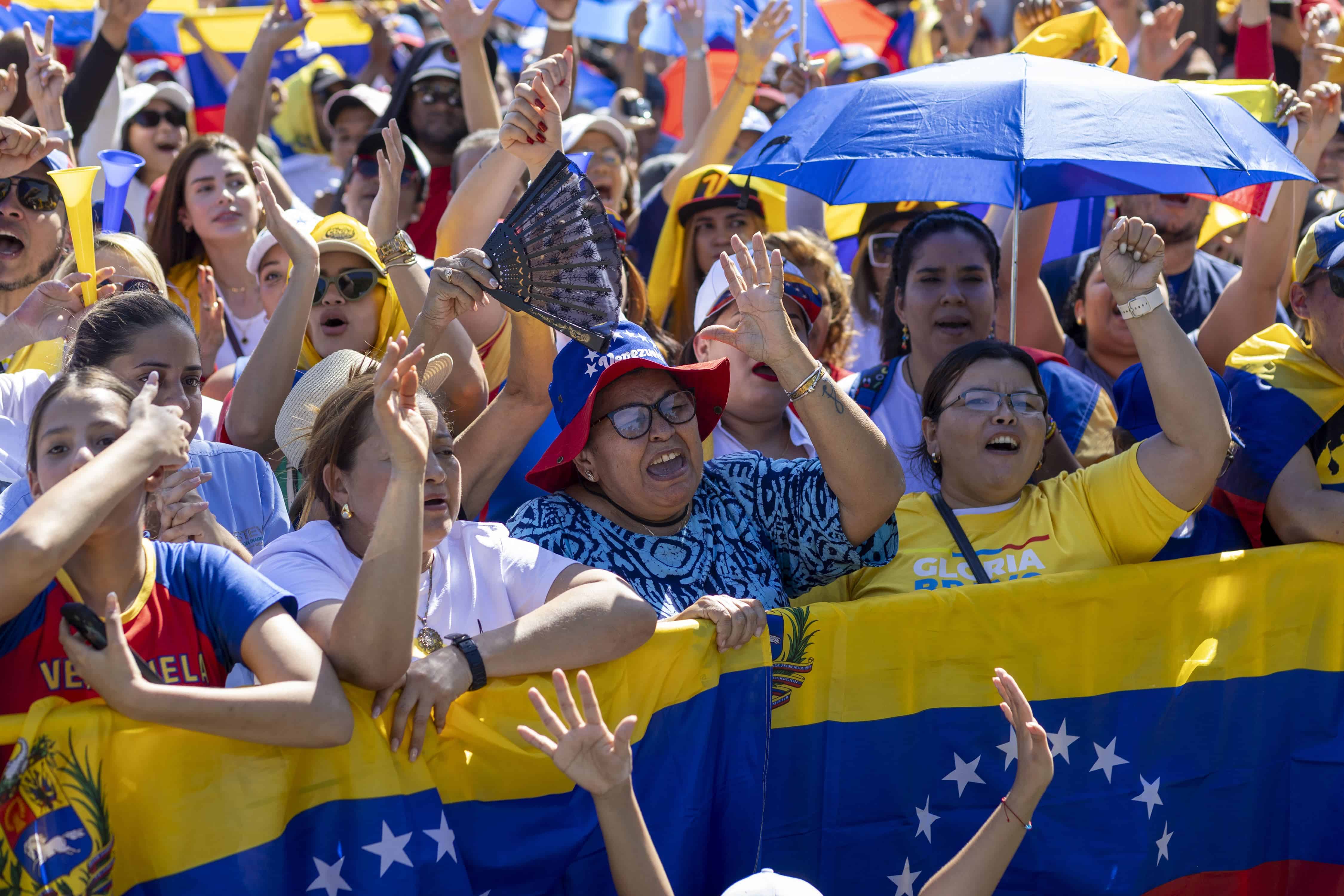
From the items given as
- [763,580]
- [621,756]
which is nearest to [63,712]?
[621,756]

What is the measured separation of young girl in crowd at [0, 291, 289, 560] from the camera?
116 inches

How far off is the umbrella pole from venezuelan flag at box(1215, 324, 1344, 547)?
70cm

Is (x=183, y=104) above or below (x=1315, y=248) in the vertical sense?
above

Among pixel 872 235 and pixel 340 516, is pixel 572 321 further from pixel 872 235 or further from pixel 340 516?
pixel 872 235

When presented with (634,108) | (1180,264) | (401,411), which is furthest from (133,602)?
(634,108)

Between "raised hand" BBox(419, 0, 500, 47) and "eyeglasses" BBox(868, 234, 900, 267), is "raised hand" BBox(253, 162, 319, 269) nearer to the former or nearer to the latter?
"raised hand" BBox(419, 0, 500, 47)

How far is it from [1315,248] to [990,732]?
1.82m

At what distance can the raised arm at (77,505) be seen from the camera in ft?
6.75

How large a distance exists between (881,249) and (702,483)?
2292mm

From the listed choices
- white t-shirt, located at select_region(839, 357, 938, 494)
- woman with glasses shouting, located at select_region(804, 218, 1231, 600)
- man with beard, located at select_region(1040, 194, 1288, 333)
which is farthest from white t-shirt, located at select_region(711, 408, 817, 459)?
man with beard, located at select_region(1040, 194, 1288, 333)

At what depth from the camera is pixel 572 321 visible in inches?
125

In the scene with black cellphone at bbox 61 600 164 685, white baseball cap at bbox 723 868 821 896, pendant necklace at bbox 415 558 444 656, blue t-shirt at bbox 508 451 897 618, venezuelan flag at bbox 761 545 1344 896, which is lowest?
venezuelan flag at bbox 761 545 1344 896

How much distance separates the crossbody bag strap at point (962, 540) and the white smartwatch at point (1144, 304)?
0.65m

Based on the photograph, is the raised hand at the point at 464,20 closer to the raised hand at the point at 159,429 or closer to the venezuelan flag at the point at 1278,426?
the venezuelan flag at the point at 1278,426
